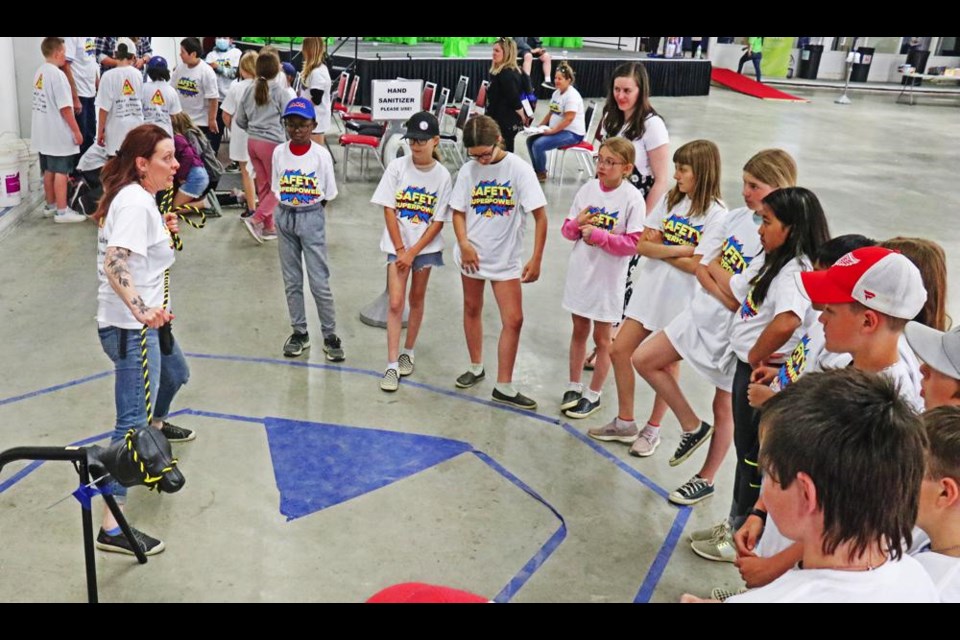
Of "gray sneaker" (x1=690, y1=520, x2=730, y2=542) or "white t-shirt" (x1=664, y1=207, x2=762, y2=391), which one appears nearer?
"white t-shirt" (x1=664, y1=207, x2=762, y2=391)

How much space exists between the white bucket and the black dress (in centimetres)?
498

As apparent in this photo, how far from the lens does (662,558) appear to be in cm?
385

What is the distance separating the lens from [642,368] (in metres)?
4.24

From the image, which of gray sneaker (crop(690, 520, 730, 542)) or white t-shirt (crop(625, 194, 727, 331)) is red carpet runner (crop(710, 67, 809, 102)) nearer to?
white t-shirt (crop(625, 194, 727, 331))

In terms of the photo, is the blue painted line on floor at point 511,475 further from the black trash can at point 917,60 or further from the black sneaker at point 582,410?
the black trash can at point 917,60

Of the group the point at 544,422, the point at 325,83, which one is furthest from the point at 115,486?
the point at 325,83

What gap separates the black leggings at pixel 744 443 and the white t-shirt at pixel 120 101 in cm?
631

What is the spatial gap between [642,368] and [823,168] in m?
9.99

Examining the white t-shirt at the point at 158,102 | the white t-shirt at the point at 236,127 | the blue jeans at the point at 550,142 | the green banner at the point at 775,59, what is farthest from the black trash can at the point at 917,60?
the white t-shirt at the point at 158,102

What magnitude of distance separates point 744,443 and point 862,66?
1015 inches

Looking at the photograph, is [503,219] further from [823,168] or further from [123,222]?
[823,168]

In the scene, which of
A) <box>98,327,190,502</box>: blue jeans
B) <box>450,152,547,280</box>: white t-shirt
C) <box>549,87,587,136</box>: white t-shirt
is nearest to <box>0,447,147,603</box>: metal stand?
<box>98,327,190,502</box>: blue jeans

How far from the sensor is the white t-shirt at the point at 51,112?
7.70 metres

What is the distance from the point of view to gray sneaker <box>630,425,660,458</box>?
184 inches
